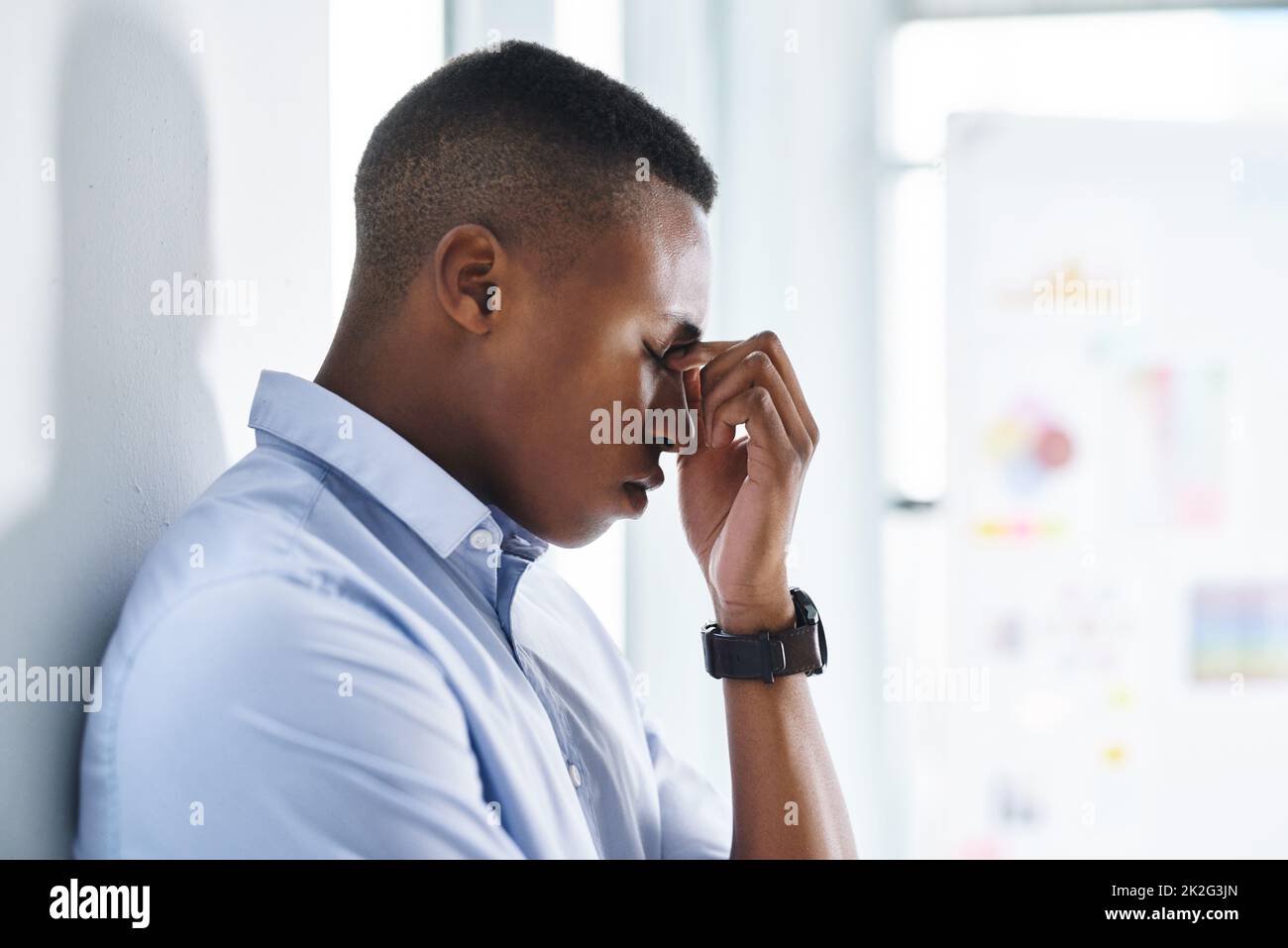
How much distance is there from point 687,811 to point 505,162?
64 cm

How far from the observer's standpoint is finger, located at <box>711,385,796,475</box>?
3.11 feet

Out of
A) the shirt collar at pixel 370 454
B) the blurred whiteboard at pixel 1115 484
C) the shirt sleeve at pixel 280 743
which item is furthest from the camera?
the blurred whiteboard at pixel 1115 484

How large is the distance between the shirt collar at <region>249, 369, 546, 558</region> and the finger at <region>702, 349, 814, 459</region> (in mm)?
288

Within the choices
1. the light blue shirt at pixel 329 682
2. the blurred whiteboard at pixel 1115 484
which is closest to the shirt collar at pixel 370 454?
the light blue shirt at pixel 329 682

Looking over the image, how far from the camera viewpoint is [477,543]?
79 cm

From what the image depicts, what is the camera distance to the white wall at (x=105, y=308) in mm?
652

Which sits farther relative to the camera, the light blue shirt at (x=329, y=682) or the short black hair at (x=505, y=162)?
the short black hair at (x=505, y=162)

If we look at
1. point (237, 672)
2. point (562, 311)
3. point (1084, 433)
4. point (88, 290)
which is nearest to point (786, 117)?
point (1084, 433)

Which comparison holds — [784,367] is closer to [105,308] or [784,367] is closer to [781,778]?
[781,778]

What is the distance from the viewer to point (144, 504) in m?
0.79

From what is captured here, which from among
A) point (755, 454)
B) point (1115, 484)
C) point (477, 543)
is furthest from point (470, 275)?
point (1115, 484)

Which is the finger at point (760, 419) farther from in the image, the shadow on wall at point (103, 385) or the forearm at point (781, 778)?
the shadow on wall at point (103, 385)

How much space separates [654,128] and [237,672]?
569 millimetres
